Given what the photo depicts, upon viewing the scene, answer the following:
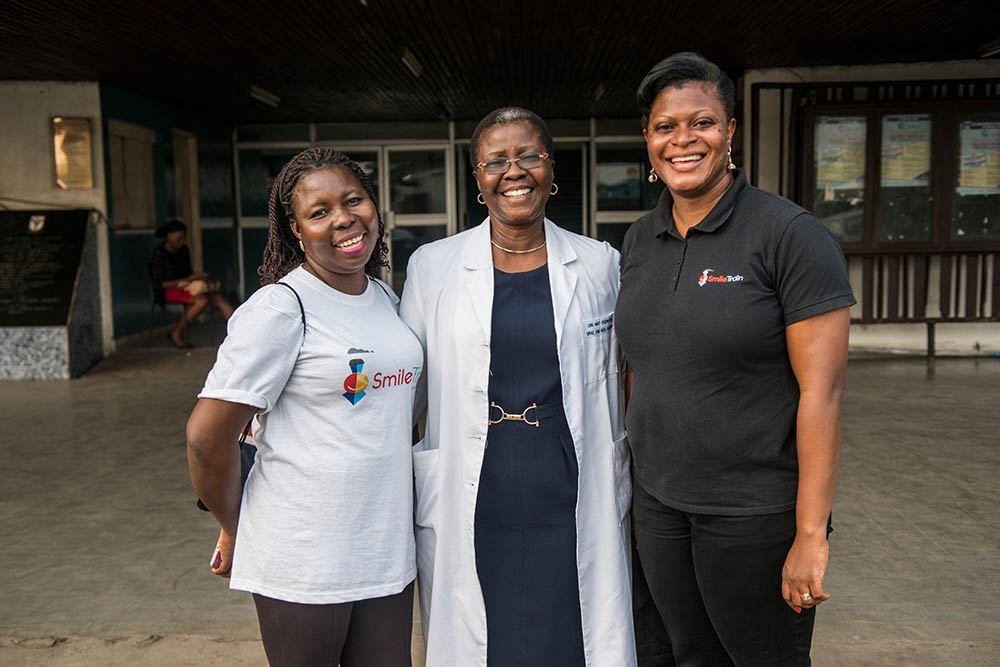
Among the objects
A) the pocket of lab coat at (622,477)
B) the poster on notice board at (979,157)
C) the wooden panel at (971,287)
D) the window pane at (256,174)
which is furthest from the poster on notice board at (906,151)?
the window pane at (256,174)

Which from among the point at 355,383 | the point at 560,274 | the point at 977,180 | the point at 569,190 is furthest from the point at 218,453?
the point at 569,190

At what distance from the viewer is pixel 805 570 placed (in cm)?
174

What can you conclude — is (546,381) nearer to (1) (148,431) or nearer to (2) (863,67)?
(1) (148,431)

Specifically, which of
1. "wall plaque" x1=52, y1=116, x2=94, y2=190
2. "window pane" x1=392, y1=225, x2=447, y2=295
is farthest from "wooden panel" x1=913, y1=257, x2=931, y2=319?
"wall plaque" x1=52, y1=116, x2=94, y2=190

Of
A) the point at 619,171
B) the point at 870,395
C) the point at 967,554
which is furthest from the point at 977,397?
the point at 619,171

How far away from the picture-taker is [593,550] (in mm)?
2197

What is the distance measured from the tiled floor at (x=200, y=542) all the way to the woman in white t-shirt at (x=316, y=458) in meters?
1.23

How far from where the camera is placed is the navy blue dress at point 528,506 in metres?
2.15

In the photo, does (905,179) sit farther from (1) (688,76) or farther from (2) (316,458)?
(2) (316,458)

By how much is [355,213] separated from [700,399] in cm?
87

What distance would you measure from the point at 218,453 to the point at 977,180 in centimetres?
879

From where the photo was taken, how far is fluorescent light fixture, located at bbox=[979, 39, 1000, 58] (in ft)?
25.9

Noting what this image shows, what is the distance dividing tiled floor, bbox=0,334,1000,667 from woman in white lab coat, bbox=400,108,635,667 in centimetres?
104

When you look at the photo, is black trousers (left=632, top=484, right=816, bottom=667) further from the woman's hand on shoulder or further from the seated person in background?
the seated person in background
